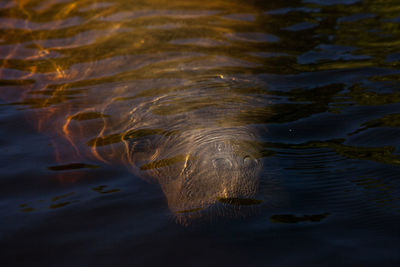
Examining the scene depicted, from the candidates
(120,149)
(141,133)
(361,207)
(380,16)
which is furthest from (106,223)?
(380,16)

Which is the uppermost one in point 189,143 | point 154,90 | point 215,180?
point 154,90

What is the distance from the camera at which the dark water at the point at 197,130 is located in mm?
1787

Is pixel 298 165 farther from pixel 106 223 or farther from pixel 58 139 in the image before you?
pixel 58 139

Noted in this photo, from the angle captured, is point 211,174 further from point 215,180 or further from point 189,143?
Answer: point 189,143

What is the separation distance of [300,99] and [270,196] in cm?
128

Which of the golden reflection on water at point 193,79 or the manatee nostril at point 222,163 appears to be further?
the golden reflection on water at point 193,79

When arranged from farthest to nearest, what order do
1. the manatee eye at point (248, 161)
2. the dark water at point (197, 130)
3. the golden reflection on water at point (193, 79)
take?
the golden reflection on water at point (193, 79) < the manatee eye at point (248, 161) < the dark water at point (197, 130)

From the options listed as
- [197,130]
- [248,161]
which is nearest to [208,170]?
[248,161]

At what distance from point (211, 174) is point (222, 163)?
12cm

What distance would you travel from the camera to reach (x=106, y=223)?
1.95 m

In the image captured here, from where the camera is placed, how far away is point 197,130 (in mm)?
2688

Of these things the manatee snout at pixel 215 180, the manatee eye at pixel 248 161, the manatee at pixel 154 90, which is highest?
the manatee at pixel 154 90

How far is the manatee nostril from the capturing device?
90.6 inches

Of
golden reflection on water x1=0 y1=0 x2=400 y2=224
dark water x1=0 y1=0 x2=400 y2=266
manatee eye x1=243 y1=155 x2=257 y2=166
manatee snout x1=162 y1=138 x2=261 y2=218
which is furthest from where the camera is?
golden reflection on water x1=0 y1=0 x2=400 y2=224
